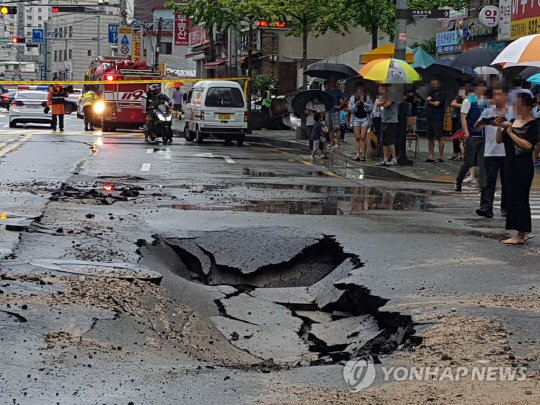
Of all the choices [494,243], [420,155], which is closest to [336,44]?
[420,155]

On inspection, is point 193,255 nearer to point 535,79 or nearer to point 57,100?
point 535,79

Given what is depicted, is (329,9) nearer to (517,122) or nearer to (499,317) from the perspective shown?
(517,122)

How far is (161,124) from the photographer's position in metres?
26.8

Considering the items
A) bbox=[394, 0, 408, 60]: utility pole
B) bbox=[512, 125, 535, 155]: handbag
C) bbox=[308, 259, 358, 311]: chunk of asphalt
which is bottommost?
bbox=[308, 259, 358, 311]: chunk of asphalt

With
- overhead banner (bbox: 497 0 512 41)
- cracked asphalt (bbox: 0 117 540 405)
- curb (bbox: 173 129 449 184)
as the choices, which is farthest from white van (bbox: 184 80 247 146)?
cracked asphalt (bbox: 0 117 540 405)

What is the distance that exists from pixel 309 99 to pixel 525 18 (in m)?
6.14

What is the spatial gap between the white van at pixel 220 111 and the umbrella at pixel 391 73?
363 inches

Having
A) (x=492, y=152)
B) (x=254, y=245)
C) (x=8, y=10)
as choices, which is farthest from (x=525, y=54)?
(x=8, y=10)

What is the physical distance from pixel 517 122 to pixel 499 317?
3888 mm

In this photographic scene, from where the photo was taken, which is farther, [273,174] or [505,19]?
[505,19]

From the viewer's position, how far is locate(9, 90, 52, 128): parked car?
112 feet

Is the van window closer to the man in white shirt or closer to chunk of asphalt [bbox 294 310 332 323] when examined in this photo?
the man in white shirt

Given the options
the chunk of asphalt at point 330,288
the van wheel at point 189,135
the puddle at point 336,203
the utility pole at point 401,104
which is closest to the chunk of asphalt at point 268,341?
the chunk of asphalt at point 330,288

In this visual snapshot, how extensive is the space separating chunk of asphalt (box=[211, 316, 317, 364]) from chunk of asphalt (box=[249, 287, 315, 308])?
0.86 metres
